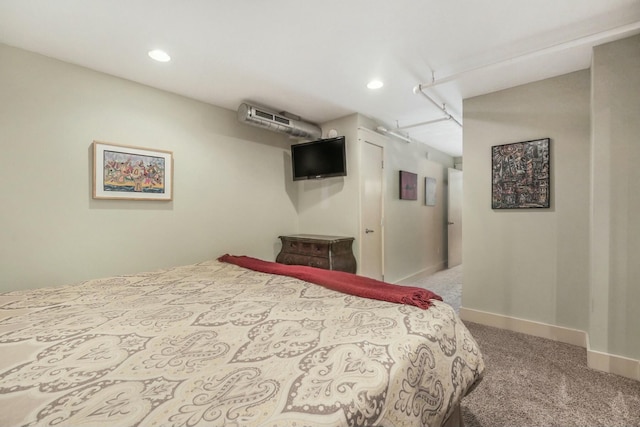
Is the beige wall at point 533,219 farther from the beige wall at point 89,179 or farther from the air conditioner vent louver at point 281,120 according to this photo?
the beige wall at point 89,179

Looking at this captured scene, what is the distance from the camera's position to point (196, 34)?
77.6 inches

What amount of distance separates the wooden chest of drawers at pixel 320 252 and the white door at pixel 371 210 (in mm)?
223

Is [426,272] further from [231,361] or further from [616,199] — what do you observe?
[231,361]

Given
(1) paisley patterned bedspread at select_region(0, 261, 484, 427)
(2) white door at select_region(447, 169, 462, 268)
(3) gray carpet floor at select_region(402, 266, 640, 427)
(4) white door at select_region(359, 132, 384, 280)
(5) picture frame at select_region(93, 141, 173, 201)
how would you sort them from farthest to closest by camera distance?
1. (2) white door at select_region(447, 169, 462, 268)
2. (4) white door at select_region(359, 132, 384, 280)
3. (5) picture frame at select_region(93, 141, 173, 201)
4. (3) gray carpet floor at select_region(402, 266, 640, 427)
5. (1) paisley patterned bedspread at select_region(0, 261, 484, 427)

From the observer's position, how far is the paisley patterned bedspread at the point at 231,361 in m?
0.69

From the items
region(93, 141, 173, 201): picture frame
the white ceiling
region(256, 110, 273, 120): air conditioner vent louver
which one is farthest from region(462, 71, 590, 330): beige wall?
region(93, 141, 173, 201): picture frame

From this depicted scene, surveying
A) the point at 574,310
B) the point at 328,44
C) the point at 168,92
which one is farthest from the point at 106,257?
the point at 574,310

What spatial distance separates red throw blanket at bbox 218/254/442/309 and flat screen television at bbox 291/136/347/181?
5.74ft

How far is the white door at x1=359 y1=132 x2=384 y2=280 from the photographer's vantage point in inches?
143

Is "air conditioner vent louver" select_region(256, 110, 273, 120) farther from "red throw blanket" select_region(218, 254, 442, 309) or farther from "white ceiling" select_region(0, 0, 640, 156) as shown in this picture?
"red throw blanket" select_region(218, 254, 442, 309)

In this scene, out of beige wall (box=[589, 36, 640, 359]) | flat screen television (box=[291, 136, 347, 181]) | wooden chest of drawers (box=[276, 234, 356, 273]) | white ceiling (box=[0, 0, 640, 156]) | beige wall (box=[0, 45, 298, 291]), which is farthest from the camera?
Answer: flat screen television (box=[291, 136, 347, 181])

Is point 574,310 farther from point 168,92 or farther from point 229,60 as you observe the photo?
point 168,92

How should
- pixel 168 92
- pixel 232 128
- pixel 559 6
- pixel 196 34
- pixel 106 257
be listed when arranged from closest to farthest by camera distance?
1. pixel 559 6
2. pixel 196 34
3. pixel 106 257
4. pixel 168 92
5. pixel 232 128

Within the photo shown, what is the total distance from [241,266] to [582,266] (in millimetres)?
3129
